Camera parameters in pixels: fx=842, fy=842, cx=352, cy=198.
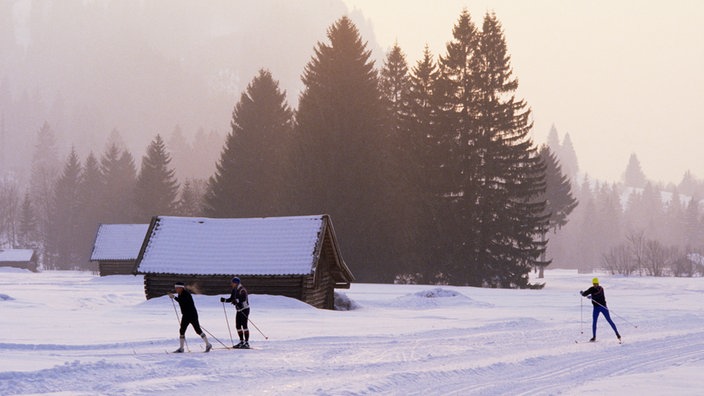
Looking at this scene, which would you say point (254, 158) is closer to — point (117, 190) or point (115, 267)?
point (115, 267)

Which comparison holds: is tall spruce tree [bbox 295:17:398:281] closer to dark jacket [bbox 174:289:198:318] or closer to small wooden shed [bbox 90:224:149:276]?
small wooden shed [bbox 90:224:149:276]

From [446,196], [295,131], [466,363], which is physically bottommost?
[466,363]

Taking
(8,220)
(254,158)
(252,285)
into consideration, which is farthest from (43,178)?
(252,285)

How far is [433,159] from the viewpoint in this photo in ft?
191

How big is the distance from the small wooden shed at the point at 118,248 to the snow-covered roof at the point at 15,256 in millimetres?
35005

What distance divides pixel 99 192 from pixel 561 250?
291 feet

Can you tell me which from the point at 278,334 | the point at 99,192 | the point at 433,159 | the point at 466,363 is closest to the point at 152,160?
the point at 99,192

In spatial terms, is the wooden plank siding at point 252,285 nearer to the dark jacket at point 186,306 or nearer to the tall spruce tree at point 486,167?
the dark jacket at point 186,306

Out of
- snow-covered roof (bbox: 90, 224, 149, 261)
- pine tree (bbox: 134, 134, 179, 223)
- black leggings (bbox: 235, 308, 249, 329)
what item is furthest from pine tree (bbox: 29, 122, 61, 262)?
black leggings (bbox: 235, 308, 249, 329)

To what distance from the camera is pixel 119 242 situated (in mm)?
72062

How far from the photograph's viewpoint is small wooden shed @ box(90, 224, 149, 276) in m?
70.5

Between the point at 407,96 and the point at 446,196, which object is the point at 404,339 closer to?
the point at 446,196

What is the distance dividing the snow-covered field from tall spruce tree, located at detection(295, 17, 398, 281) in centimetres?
2054

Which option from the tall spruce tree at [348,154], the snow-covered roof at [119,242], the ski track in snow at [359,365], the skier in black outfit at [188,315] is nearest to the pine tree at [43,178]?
the snow-covered roof at [119,242]
